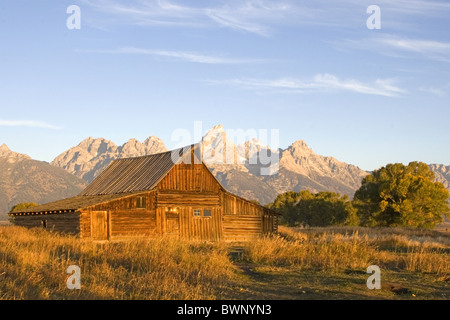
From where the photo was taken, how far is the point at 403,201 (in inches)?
2356

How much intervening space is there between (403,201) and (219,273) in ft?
161

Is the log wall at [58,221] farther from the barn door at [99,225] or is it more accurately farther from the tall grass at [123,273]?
the tall grass at [123,273]

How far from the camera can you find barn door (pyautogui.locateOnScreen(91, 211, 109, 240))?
116ft

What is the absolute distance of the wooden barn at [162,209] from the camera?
35938mm

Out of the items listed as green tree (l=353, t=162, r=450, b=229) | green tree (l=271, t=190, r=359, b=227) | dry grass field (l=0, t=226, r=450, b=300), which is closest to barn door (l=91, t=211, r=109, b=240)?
dry grass field (l=0, t=226, r=450, b=300)

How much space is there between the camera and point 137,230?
122ft

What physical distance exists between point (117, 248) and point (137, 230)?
18759 millimetres

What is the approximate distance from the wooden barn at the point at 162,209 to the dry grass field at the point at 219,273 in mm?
14867

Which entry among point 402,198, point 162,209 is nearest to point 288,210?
point 402,198

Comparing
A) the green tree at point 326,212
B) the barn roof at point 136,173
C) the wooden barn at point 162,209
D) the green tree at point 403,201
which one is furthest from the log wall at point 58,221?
the green tree at point 326,212

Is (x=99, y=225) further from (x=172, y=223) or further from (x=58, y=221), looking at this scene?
(x=172, y=223)

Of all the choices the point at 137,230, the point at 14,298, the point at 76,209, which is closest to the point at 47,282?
the point at 14,298

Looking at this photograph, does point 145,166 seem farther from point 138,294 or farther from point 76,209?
point 138,294

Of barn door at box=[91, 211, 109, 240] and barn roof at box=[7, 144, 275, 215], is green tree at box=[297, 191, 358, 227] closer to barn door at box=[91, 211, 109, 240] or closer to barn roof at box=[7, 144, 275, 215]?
barn roof at box=[7, 144, 275, 215]
